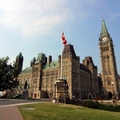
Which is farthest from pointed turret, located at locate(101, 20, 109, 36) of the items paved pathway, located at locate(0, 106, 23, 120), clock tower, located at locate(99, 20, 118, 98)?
paved pathway, located at locate(0, 106, 23, 120)

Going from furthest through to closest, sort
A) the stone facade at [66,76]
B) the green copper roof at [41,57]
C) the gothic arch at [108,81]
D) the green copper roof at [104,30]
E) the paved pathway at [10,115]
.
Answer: the green copper roof at [104,30] < the gothic arch at [108,81] < the green copper roof at [41,57] < the stone facade at [66,76] < the paved pathway at [10,115]

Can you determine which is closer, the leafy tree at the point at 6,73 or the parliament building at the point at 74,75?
the leafy tree at the point at 6,73

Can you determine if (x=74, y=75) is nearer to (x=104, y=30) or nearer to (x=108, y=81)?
(x=108, y=81)

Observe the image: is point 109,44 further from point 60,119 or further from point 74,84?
point 60,119

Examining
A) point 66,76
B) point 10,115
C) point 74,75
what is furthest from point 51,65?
point 10,115

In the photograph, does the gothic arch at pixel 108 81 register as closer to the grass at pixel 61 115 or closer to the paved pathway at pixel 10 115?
the grass at pixel 61 115

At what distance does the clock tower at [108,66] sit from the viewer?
3669 inches

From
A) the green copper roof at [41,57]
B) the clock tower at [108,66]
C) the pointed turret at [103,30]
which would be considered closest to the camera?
the green copper roof at [41,57]

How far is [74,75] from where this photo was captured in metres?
73.7

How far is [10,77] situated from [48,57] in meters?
49.0

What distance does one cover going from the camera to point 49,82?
263 ft

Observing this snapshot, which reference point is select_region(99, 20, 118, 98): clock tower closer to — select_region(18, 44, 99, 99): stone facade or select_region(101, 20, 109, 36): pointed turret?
select_region(101, 20, 109, 36): pointed turret

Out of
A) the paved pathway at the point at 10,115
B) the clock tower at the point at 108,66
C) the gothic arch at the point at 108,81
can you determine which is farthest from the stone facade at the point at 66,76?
the paved pathway at the point at 10,115

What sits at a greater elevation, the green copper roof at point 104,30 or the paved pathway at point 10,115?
the green copper roof at point 104,30
